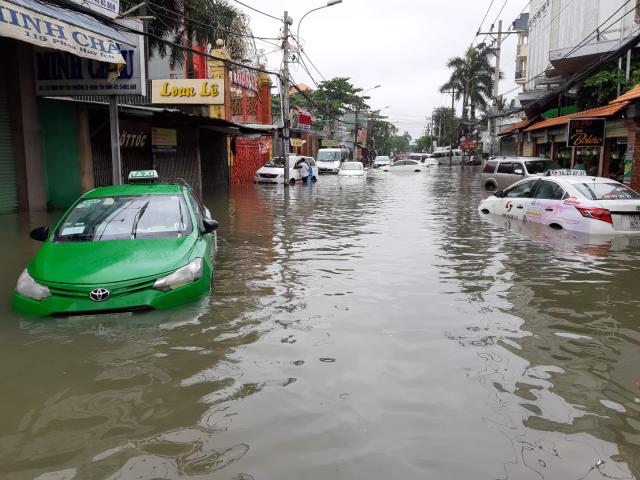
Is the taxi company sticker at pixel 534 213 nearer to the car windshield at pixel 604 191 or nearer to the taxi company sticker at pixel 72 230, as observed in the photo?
the car windshield at pixel 604 191

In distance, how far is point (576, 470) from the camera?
3148mm

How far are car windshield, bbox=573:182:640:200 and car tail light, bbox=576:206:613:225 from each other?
34cm

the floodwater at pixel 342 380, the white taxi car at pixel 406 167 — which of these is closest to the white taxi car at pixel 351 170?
the white taxi car at pixel 406 167

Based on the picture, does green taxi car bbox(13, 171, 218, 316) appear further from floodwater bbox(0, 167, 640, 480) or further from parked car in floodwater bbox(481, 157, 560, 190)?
parked car in floodwater bbox(481, 157, 560, 190)

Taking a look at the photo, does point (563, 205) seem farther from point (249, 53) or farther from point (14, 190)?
point (249, 53)

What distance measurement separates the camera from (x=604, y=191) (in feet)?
35.6

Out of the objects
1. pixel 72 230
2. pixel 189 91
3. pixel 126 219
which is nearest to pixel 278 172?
pixel 189 91

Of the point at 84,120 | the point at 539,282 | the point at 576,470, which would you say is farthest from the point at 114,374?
the point at 84,120

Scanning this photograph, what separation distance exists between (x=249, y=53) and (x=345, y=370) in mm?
26329

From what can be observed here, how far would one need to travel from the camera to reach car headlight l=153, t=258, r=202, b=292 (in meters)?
5.81

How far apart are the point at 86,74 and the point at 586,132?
50.2 feet

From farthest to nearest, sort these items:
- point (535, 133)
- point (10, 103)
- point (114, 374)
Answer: point (535, 133), point (10, 103), point (114, 374)

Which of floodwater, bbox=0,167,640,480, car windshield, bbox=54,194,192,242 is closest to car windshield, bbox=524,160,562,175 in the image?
floodwater, bbox=0,167,640,480

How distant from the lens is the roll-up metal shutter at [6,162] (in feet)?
46.9
